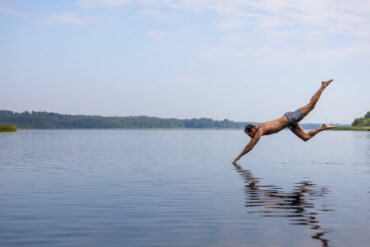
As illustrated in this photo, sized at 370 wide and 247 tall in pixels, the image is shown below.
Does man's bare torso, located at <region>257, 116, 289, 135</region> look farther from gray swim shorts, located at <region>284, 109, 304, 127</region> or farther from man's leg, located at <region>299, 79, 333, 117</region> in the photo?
man's leg, located at <region>299, 79, 333, 117</region>

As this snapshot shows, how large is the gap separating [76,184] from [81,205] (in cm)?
657

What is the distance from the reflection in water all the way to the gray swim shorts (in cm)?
602

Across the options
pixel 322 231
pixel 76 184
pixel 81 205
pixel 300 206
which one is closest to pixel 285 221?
pixel 322 231

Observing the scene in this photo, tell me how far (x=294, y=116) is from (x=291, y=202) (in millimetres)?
13047

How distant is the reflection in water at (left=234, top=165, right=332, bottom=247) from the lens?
14.3 meters

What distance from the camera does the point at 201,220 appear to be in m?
14.7

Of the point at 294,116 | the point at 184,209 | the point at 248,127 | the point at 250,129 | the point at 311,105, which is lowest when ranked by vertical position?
the point at 184,209

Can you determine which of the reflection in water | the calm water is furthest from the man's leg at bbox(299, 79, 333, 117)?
the reflection in water

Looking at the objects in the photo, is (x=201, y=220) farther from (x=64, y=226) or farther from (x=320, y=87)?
(x=320, y=87)

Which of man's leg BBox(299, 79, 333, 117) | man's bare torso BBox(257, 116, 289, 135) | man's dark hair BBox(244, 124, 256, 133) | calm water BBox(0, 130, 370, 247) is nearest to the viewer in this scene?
calm water BBox(0, 130, 370, 247)

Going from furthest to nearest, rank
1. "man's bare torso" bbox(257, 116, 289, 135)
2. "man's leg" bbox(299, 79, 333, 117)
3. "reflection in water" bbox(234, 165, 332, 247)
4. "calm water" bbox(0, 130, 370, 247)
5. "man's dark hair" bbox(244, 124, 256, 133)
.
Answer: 1. "man's dark hair" bbox(244, 124, 256, 133)
2. "man's bare torso" bbox(257, 116, 289, 135)
3. "man's leg" bbox(299, 79, 333, 117)
4. "reflection in water" bbox(234, 165, 332, 247)
5. "calm water" bbox(0, 130, 370, 247)

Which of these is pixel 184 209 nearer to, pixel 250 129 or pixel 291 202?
pixel 291 202

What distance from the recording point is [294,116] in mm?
30766

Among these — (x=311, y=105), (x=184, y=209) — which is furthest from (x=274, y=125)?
(x=184, y=209)
